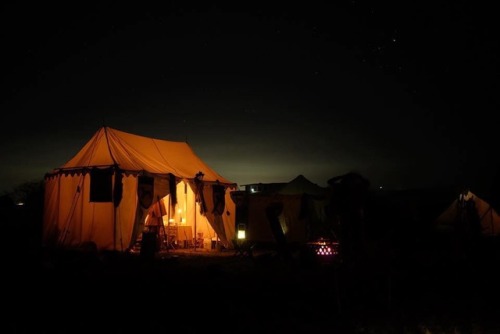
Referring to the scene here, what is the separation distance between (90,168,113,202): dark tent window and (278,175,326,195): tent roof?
8.76m

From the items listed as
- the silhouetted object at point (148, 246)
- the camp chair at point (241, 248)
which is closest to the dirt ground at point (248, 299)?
the silhouetted object at point (148, 246)

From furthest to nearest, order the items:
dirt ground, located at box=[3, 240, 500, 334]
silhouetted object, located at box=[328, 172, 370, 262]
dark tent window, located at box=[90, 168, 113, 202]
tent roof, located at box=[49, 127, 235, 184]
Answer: tent roof, located at box=[49, 127, 235, 184], dark tent window, located at box=[90, 168, 113, 202], silhouetted object, located at box=[328, 172, 370, 262], dirt ground, located at box=[3, 240, 500, 334]

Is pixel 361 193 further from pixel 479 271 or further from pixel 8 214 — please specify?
pixel 8 214

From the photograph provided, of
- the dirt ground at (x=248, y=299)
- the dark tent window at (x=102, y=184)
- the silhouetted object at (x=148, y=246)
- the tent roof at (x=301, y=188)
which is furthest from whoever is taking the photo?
the tent roof at (x=301, y=188)

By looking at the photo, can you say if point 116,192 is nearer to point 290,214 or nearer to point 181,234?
point 181,234

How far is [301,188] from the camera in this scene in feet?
64.5

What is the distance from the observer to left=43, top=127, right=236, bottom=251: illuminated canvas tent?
1266cm

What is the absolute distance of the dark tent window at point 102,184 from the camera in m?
12.5

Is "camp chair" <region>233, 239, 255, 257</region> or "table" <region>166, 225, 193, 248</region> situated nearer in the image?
"camp chair" <region>233, 239, 255, 257</region>

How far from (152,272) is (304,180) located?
11.4 m

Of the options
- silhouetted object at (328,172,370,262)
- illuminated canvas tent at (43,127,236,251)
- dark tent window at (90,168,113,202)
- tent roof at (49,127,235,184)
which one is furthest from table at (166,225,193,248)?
silhouetted object at (328,172,370,262)

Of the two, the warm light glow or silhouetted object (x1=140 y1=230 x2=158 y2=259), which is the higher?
the warm light glow

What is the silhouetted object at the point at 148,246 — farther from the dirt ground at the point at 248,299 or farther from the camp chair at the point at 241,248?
the camp chair at the point at 241,248

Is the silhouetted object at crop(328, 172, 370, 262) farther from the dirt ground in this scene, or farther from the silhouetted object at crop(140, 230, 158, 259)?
the silhouetted object at crop(140, 230, 158, 259)
